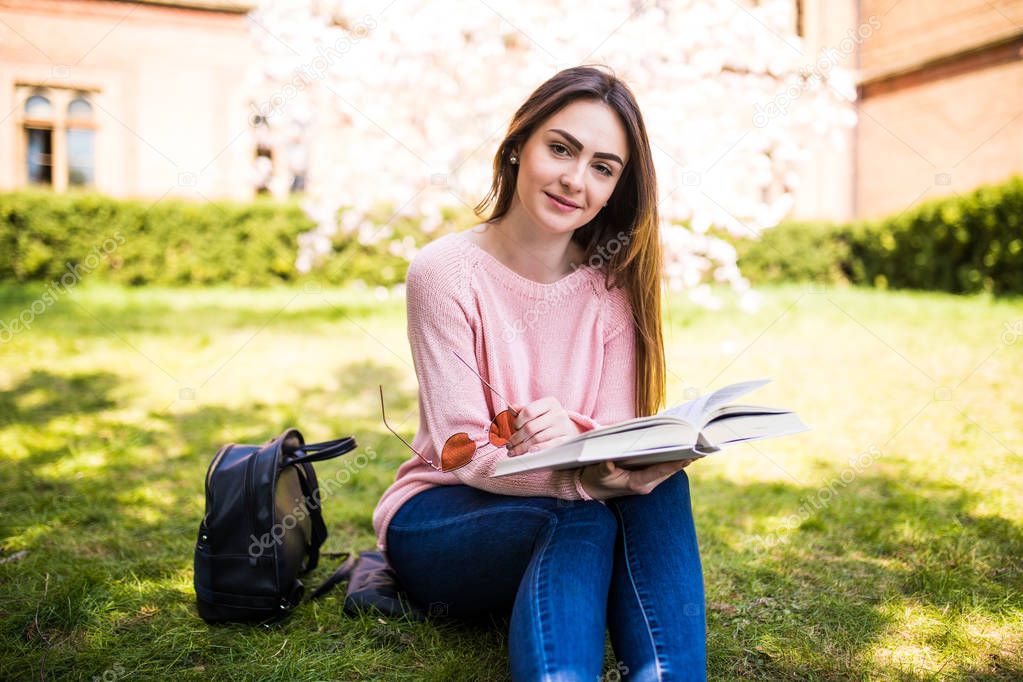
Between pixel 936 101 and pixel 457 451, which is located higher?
pixel 936 101

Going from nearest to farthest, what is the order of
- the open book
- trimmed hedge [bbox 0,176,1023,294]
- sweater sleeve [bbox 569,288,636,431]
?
the open book → sweater sleeve [bbox 569,288,636,431] → trimmed hedge [bbox 0,176,1023,294]

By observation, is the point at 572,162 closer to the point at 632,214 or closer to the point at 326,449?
the point at 632,214

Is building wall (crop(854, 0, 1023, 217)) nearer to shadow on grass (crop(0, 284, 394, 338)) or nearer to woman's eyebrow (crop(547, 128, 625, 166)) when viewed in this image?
shadow on grass (crop(0, 284, 394, 338))

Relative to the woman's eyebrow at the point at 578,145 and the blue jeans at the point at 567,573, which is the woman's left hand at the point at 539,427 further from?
the woman's eyebrow at the point at 578,145

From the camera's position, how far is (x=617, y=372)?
2039 mm

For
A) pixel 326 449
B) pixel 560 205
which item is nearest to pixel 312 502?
pixel 326 449

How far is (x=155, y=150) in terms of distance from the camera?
12078mm

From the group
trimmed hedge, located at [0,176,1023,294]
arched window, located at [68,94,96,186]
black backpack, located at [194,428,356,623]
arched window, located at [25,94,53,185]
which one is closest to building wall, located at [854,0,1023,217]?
trimmed hedge, located at [0,176,1023,294]

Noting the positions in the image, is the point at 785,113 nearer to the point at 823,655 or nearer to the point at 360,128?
the point at 360,128

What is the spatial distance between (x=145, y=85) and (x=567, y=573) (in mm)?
12961

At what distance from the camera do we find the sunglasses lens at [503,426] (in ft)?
5.77

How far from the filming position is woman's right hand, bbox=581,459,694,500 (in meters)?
1.57

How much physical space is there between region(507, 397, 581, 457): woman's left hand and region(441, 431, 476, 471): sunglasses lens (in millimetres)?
94

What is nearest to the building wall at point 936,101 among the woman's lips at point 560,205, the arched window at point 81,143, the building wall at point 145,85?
the building wall at point 145,85
